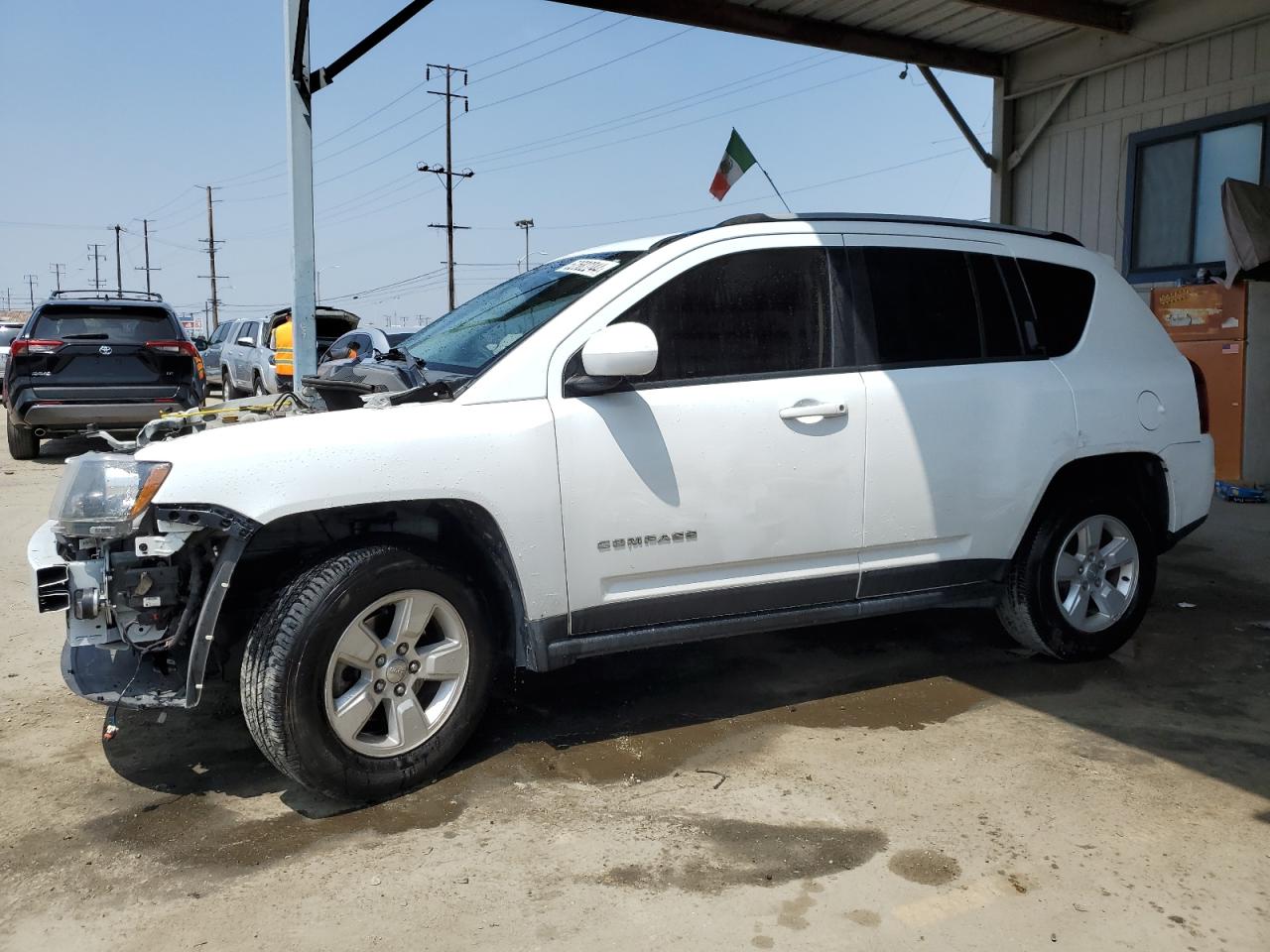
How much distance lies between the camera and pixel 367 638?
10.9ft

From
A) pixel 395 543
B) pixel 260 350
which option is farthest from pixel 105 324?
pixel 395 543

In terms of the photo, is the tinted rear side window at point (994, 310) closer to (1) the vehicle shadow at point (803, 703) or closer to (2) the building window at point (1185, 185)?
(1) the vehicle shadow at point (803, 703)

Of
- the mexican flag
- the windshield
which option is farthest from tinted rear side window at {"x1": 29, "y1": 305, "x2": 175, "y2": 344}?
the windshield

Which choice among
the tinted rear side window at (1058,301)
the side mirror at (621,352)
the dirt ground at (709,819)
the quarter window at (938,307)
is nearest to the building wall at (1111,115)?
the tinted rear side window at (1058,301)

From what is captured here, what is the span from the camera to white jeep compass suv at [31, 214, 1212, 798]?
10.5 ft

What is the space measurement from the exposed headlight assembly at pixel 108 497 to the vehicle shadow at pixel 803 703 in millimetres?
979

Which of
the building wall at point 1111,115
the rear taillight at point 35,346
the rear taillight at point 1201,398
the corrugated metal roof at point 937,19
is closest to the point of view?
the rear taillight at point 1201,398

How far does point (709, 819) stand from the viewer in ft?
10.7

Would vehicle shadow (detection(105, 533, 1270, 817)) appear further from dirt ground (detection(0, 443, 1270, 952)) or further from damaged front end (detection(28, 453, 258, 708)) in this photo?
damaged front end (detection(28, 453, 258, 708))

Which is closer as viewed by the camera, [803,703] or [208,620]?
[208,620]

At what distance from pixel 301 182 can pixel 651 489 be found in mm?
4856

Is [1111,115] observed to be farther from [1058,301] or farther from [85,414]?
[85,414]

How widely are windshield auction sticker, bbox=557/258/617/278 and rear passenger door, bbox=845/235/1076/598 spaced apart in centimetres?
97

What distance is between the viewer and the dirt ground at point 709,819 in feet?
8.88
